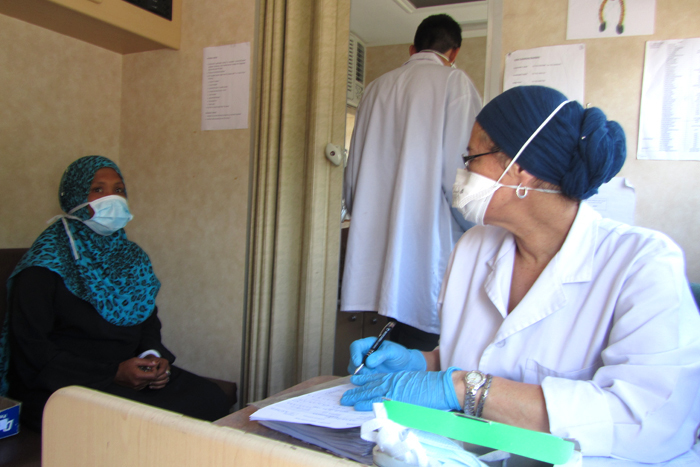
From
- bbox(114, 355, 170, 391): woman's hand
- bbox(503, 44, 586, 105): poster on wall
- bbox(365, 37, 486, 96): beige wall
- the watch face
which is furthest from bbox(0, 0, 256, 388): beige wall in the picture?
bbox(365, 37, 486, 96): beige wall

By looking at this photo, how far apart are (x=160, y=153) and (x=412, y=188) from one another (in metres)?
1.22

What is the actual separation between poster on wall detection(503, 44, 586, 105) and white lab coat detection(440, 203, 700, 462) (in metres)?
0.68

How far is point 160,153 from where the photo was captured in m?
2.45

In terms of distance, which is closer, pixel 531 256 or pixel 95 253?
pixel 531 256

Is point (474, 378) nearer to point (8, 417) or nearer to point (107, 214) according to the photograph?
point (8, 417)

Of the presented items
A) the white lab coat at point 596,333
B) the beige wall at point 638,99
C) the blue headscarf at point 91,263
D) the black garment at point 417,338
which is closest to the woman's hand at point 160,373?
the blue headscarf at point 91,263

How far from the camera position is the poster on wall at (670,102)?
4.99 ft

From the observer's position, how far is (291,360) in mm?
2172

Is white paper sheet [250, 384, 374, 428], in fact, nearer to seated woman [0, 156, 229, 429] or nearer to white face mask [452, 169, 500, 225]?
white face mask [452, 169, 500, 225]

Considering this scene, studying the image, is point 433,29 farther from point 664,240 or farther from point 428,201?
point 664,240

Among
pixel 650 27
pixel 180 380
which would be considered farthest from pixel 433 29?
pixel 180 380

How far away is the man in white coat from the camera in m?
2.15

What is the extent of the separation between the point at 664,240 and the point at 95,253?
71.0 inches

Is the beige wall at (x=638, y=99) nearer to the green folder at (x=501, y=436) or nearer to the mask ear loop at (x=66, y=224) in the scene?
the green folder at (x=501, y=436)
